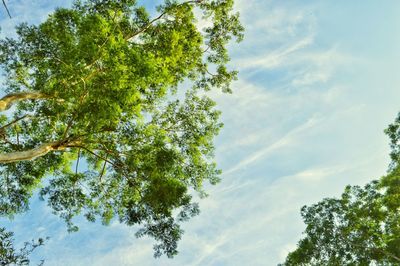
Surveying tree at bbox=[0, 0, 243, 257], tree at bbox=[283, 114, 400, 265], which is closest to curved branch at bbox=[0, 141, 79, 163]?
tree at bbox=[0, 0, 243, 257]

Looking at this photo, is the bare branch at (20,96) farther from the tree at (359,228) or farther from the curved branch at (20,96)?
the tree at (359,228)

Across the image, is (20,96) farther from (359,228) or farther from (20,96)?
(359,228)

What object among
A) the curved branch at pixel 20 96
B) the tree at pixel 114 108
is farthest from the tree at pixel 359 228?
the curved branch at pixel 20 96

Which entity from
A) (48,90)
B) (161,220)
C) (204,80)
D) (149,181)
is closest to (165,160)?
(149,181)

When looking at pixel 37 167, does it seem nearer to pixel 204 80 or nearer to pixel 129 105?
pixel 129 105

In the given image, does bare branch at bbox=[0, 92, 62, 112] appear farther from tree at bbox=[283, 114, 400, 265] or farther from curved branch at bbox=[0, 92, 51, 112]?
tree at bbox=[283, 114, 400, 265]

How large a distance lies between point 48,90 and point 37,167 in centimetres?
523

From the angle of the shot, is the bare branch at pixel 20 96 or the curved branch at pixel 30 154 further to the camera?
the bare branch at pixel 20 96

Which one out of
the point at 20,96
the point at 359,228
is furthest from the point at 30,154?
the point at 359,228

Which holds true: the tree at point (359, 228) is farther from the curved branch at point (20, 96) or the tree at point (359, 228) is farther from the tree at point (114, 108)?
the curved branch at point (20, 96)

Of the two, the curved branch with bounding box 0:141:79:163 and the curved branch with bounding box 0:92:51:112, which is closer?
the curved branch with bounding box 0:141:79:163

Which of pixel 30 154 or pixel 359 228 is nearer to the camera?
pixel 30 154

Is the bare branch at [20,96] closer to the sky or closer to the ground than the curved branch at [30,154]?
closer to the sky

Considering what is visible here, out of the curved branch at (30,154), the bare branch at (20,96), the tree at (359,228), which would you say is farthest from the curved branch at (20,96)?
the tree at (359,228)
